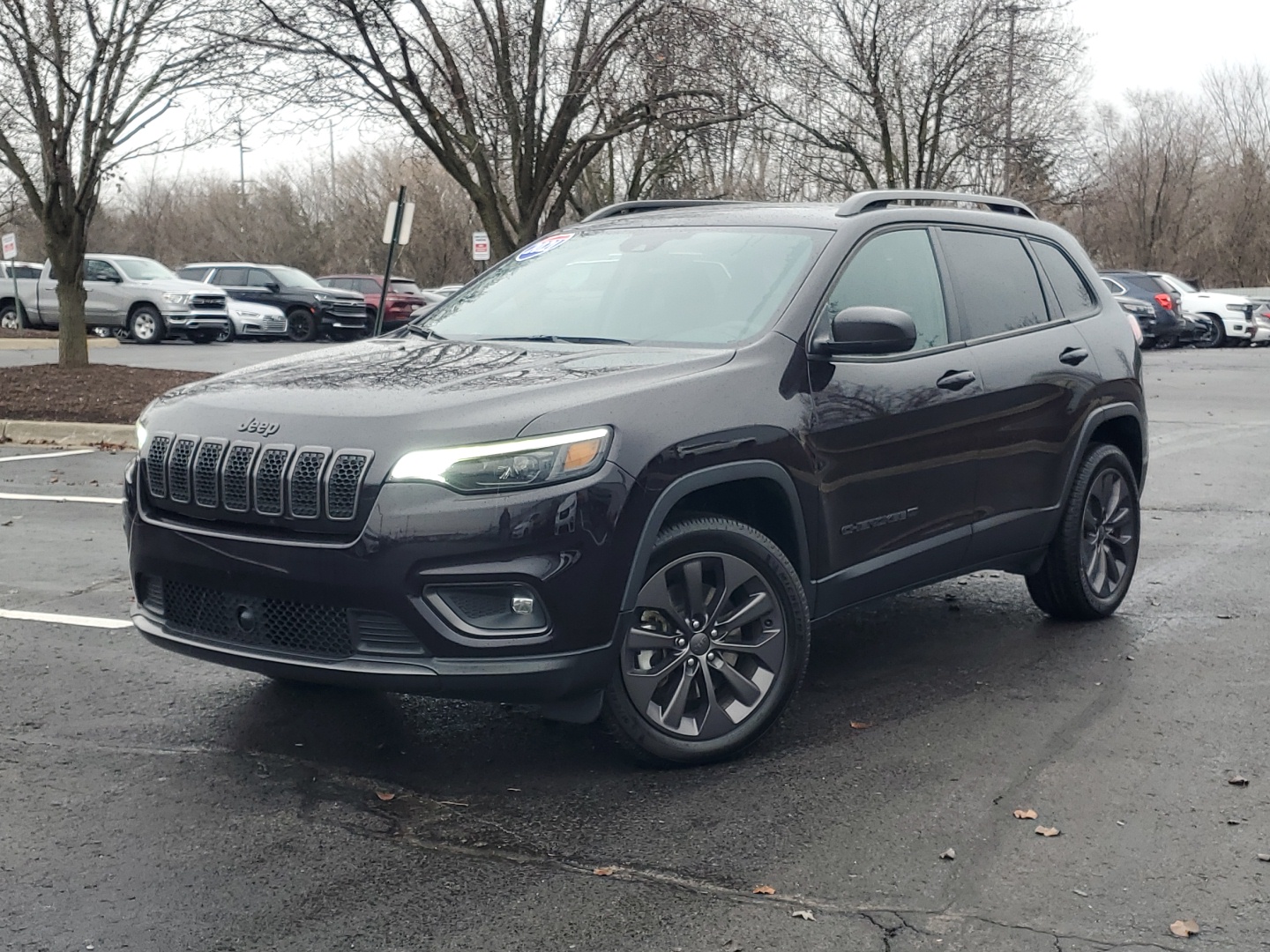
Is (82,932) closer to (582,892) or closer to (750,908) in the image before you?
(582,892)

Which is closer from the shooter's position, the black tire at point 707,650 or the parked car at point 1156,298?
the black tire at point 707,650

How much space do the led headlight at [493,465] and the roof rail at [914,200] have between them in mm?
1799

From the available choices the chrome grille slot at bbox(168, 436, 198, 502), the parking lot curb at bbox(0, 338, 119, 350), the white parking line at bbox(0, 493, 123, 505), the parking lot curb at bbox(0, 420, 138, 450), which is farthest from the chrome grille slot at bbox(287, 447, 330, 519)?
the parking lot curb at bbox(0, 338, 119, 350)

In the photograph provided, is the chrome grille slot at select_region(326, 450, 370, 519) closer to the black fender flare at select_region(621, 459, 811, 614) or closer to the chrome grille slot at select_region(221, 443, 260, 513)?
the chrome grille slot at select_region(221, 443, 260, 513)

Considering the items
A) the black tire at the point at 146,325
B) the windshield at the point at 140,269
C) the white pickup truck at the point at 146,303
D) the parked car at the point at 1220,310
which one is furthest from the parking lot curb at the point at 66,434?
the parked car at the point at 1220,310

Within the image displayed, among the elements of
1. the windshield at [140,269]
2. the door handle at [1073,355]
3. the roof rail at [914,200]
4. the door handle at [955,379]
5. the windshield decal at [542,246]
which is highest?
the windshield at [140,269]

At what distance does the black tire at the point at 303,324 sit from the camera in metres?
32.7

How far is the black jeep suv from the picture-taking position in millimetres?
3939

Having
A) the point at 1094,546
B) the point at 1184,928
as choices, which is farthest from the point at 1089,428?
the point at 1184,928

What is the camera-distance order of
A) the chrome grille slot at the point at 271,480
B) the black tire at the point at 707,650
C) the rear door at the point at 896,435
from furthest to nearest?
the rear door at the point at 896,435, the black tire at the point at 707,650, the chrome grille slot at the point at 271,480

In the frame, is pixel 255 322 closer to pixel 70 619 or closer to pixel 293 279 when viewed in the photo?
pixel 293 279

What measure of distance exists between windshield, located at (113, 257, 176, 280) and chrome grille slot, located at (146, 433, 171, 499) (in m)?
27.8

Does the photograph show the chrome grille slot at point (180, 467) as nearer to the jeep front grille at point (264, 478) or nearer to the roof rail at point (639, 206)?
the jeep front grille at point (264, 478)

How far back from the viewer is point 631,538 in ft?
13.4
